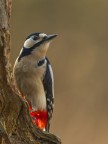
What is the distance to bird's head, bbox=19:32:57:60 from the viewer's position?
674cm

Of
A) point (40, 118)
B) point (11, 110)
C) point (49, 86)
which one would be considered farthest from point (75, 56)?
point (11, 110)

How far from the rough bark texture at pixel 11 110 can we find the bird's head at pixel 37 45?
129cm

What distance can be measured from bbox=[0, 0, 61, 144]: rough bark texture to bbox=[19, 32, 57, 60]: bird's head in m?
1.29

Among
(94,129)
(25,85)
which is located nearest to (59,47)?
(94,129)

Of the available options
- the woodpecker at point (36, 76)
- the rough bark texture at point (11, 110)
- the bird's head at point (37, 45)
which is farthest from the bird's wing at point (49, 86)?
the rough bark texture at point (11, 110)

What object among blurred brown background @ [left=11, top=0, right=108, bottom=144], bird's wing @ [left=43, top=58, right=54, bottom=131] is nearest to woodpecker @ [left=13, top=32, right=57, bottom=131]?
bird's wing @ [left=43, top=58, right=54, bottom=131]

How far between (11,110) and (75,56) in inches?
384

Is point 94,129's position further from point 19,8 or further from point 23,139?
point 23,139

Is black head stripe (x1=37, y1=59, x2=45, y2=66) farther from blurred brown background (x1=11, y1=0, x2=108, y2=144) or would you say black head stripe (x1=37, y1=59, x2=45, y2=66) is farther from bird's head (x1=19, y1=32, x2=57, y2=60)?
blurred brown background (x1=11, y1=0, x2=108, y2=144)

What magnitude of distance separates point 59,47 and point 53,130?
3714 mm

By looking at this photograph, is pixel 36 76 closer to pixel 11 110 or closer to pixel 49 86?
pixel 49 86

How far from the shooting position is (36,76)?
22.4 feet

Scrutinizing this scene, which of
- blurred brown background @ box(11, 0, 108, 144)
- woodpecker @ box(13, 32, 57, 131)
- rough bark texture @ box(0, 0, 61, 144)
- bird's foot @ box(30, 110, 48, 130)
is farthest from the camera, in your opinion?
blurred brown background @ box(11, 0, 108, 144)

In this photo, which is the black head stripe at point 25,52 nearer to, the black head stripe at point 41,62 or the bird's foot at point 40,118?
the black head stripe at point 41,62
